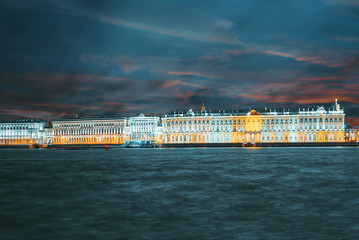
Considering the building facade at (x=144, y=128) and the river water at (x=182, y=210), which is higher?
the building facade at (x=144, y=128)

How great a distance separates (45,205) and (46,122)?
523 ft

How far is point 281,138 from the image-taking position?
124625 millimetres

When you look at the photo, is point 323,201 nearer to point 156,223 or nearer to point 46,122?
point 156,223

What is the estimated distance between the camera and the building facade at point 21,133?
156250 mm

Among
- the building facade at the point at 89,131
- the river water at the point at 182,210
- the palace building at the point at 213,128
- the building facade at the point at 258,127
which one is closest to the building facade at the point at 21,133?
the building facade at the point at 89,131

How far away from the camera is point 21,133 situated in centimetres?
15675

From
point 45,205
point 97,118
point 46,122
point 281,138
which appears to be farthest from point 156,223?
point 46,122

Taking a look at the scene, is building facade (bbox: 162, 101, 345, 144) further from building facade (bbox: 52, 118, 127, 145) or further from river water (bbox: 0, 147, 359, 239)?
river water (bbox: 0, 147, 359, 239)

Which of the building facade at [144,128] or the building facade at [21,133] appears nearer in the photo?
the building facade at [144,128]

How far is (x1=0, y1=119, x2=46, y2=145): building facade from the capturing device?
156250 mm

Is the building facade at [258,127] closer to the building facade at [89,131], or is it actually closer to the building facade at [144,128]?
the building facade at [144,128]

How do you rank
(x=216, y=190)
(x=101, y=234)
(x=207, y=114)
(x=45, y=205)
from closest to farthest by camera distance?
1. (x=101, y=234)
2. (x=45, y=205)
3. (x=216, y=190)
4. (x=207, y=114)

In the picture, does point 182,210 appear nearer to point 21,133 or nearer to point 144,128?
point 144,128

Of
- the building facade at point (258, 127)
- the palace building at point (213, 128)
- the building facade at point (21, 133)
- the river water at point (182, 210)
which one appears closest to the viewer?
the river water at point (182, 210)
